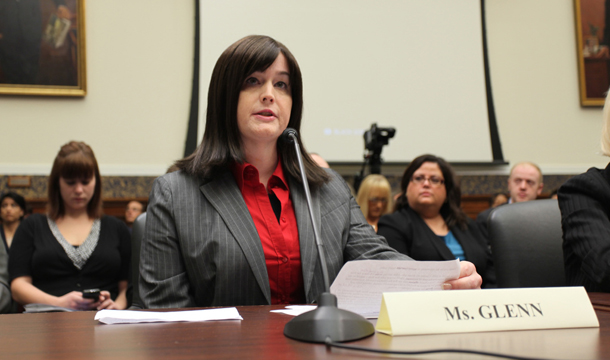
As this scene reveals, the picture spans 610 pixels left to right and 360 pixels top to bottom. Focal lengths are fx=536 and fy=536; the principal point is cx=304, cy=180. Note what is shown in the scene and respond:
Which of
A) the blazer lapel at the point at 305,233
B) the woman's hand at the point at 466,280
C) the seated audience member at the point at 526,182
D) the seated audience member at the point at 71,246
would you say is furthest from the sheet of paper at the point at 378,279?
the seated audience member at the point at 526,182

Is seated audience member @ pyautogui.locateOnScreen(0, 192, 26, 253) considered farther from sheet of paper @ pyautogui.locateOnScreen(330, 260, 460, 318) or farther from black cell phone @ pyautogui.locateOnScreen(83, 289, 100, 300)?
sheet of paper @ pyautogui.locateOnScreen(330, 260, 460, 318)

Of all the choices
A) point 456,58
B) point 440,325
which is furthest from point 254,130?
point 456,58

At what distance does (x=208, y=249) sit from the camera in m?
1.35

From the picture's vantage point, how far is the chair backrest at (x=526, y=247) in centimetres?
172

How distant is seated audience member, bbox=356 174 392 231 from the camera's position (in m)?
3.74

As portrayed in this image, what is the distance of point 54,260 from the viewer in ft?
7.75

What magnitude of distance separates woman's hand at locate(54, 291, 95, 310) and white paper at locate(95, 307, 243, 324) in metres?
1.21

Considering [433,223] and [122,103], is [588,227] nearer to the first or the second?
[433,223]

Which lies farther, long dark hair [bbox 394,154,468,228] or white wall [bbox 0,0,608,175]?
white wall [bbox 0,0,608,175]

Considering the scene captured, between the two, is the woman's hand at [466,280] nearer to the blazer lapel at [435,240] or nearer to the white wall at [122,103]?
the blazer lapel at [435,240]

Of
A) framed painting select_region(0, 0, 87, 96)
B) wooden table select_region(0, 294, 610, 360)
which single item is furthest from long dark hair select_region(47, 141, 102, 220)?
framed painting select_region(0, 0, 87, 96)

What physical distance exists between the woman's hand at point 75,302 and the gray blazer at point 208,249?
93 cm

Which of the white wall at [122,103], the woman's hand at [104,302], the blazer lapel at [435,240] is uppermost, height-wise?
the white wall at [122,103]

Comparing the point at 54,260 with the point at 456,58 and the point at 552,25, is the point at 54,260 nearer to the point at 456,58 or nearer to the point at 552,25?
the point at 456,58
